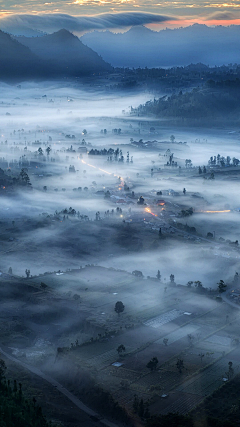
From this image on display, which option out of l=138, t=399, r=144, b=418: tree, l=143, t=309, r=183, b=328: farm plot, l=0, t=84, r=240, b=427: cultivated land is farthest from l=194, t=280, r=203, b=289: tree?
l=138, t=399, r=144, b=418: tree

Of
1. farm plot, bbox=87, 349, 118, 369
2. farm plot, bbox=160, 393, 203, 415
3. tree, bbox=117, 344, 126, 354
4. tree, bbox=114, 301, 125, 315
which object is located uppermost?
tree, bbox=114, 301, 125, 315

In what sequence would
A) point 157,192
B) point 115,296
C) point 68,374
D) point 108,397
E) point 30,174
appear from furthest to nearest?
1. point 30,174
2. point 157,192
3. point 115,296
4. point 68,374
5. point 108,397

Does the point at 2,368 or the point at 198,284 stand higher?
the point at 198,284

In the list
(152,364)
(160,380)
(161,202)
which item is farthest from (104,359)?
(161,202)

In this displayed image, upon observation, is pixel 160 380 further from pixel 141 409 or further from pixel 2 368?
pixel 2 368

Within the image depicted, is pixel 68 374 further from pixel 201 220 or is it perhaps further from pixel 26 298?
pixel 201 220

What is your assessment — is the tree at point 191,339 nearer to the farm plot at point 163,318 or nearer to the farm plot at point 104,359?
the farm plot at point 163,318

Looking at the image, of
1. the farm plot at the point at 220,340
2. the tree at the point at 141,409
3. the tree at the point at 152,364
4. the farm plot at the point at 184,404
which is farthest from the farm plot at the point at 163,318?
the tree at the point at 141,409

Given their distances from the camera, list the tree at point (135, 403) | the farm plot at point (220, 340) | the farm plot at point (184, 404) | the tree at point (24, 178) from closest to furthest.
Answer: the farm plot at point (184, 404)
the tree at point (135, 403)
the farm plot at point (220, 340)
the tree at point (24, 178)

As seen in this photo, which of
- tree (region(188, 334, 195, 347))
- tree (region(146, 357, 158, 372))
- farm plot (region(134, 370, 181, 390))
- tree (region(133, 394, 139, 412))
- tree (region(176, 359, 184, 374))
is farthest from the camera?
tree (region(188, 334, 195, 347))

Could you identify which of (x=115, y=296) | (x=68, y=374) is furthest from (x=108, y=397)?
(x=115, y=296)

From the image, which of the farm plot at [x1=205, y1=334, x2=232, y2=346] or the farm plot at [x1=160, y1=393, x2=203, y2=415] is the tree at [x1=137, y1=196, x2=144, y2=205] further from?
the farm plot at [x1=160, y1=393, x2=203, y2=415]
